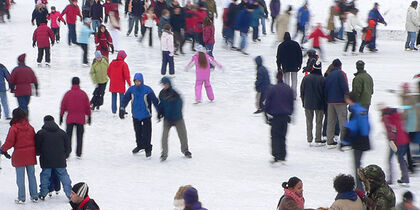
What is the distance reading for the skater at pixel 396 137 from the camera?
435 inches

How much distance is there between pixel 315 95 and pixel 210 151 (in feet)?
6.60

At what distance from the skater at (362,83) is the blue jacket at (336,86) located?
336 millimetres

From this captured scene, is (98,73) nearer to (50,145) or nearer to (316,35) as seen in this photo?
(50,145)

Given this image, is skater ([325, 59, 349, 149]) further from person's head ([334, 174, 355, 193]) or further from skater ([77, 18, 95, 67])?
skater ([77, 18, 95, 67])

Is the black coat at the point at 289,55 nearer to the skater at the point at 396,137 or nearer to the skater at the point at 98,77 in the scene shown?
the skater at the point at 98,77

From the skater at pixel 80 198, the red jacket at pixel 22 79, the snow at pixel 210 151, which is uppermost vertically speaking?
the red jacket at pixel 22 79

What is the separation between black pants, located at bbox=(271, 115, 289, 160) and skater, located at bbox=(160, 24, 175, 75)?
21.6 feet

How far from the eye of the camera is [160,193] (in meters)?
11.4

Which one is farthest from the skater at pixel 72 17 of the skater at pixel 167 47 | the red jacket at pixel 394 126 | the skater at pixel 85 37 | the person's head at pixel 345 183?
the person's head at pixel 345 183

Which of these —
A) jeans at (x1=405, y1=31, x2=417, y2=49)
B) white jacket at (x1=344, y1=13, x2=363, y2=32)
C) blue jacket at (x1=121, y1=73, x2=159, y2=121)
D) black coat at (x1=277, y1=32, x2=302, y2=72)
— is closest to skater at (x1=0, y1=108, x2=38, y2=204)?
blue jacket at (x1=121, y1=73, x2=159, y2=121)

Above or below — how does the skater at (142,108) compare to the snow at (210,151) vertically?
above

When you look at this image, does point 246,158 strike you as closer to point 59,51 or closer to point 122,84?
point 122,84

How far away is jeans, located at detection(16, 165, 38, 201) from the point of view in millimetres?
10781

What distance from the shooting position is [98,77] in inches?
634
